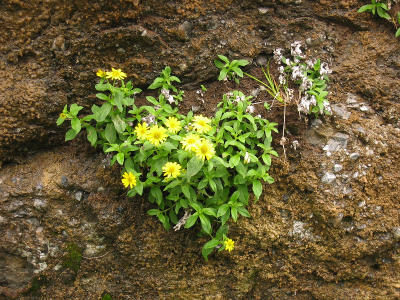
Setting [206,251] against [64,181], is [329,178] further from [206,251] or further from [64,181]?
[64,181]

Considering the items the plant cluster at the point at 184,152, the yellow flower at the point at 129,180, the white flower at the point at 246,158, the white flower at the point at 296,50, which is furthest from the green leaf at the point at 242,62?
the yellow flower at the point at 129,180

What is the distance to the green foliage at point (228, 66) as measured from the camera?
315cm

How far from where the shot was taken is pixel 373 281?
3037 mm

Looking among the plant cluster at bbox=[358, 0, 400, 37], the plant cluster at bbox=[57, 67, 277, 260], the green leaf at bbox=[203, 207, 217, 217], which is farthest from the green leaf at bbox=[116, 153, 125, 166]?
the plant cluster at bbox=[358, 0, 400, 37]

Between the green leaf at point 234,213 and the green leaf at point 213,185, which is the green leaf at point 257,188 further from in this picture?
the green leaf at point 213,185

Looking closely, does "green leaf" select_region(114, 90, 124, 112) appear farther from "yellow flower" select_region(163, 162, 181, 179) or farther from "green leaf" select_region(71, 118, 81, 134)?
"yellow flower" select_region(163, 162, 181, 179)

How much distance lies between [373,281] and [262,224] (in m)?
1.02

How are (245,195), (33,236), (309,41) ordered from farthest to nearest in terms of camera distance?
(309,41), (33,236), (245,195)

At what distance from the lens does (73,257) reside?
9.96 feet

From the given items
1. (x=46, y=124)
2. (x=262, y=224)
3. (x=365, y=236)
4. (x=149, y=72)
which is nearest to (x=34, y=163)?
(x=46, y=124)

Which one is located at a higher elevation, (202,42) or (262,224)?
(202,42)

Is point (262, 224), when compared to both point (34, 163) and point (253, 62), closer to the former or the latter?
point (253, 62)

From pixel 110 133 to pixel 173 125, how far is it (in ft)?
1.65

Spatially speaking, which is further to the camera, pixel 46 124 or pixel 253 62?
pixel 253 62
